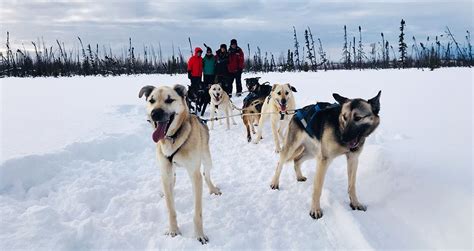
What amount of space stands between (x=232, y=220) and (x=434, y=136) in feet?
10.5

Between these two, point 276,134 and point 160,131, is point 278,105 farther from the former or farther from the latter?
point 160,131

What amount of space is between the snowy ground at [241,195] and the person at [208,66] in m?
5.26

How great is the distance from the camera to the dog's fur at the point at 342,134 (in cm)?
318

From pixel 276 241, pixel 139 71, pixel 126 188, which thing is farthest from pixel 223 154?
pixel 139 71

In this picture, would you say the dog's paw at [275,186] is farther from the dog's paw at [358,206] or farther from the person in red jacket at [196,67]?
the person in red jacket at [196,67]

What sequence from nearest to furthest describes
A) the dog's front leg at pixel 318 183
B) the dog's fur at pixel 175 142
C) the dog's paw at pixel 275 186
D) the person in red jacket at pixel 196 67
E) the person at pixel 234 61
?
the dog's fur at pixel 175 142, the dog's front leg at pixel 318 183, the dog's paw at pixel 275 186, the person in red jacket at pixel 196 67, the person at pixel 234 61

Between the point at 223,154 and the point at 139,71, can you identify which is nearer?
the point at 223,154

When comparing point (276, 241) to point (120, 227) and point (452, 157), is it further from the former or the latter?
point (452, 157)

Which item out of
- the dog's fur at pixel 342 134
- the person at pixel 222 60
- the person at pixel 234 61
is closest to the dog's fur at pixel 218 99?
the person at pixel 222 60

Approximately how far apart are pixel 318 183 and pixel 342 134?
0.54 meters

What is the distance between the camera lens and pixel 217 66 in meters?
11.5

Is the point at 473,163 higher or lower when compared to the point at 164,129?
lower

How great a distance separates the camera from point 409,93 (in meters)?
9.38

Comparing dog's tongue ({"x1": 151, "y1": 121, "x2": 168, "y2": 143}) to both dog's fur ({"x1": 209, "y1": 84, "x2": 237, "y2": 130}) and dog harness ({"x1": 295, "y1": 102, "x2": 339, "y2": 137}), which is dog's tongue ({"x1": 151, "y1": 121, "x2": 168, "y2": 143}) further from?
dog's fur ({"x1": 209, "y1": 84, "x2": 237, "y2": 130})
